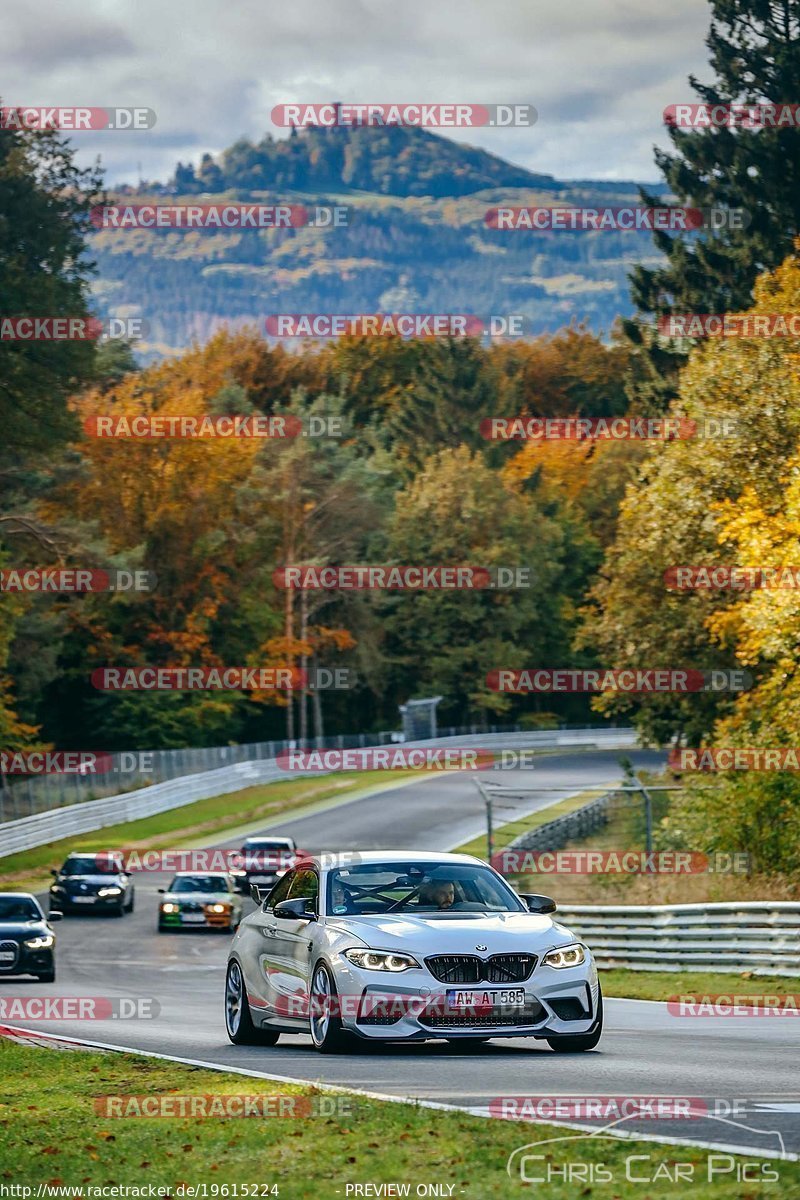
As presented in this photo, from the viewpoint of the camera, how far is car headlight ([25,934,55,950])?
2622 cm

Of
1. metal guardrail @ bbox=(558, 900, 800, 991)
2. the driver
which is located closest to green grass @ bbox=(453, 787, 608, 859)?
metal guardrail @ bbox=(558, 900, 800, 991)

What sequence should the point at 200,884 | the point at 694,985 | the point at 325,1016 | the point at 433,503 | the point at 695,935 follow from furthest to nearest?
the point at 433,503 < the point at 200,884 < the point at 695,935 < the point at 694,985 < the point at 325,1016

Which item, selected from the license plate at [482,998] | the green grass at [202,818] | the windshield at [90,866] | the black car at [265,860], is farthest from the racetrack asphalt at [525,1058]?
the green grass at [202,818]

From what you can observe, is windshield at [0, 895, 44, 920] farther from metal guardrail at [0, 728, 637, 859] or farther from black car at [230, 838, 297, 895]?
metal guardrail at [0, 728, 637, 859]

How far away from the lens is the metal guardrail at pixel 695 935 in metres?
23.1

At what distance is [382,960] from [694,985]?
37.6ft

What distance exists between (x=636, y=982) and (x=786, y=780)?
5.97m

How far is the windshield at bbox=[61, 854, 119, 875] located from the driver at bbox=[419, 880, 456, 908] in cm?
2882

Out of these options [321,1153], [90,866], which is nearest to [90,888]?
[90,866]

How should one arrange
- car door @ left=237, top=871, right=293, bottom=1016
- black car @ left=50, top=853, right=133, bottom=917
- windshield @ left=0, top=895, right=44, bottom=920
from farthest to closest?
black car @ left=50, top=853, right=133, bottom=917
windshield @ left=0, top=895, right=44, bottom=920
car door @ left=237, top=871, right=293, bottom=1016

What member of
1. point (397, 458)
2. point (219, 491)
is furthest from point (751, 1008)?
point (397, 458)

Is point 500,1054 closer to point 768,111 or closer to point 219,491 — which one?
point 768,111

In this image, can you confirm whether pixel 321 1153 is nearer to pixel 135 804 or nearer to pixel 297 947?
pixel 297 947

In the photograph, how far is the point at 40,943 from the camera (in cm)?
2630
